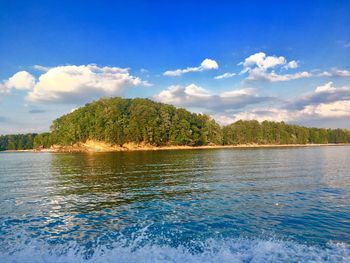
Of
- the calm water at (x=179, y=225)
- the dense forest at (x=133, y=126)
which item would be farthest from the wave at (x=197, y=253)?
the dense forest at (x=133, y=126)

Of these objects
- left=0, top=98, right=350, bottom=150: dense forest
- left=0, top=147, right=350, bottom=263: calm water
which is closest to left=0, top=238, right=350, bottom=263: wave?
left=0, top=147, right=350, bottom=263: calm water

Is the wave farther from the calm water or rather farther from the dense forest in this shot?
the dense forest

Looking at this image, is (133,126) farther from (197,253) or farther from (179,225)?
(197,253)

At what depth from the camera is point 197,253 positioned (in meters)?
11.8

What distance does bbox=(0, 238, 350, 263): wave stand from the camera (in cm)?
1117

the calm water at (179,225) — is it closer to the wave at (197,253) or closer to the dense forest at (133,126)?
the wave at (197,253)

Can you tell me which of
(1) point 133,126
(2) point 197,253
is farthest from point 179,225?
(1) point 133,126

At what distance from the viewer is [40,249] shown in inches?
490

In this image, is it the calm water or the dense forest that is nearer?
the calm water

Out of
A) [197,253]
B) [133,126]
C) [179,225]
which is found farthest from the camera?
[133,126]

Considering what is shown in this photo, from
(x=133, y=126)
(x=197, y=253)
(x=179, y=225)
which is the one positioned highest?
(x=133, y=126)

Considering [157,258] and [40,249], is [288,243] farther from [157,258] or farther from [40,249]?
[40,249]

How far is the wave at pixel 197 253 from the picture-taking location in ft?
36.7

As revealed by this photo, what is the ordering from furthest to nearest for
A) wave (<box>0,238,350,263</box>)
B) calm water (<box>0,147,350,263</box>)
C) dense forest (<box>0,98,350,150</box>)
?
dense forest (<box>0,98,350,150</box>) < calm water (<box>0,147,350,263</box>) < wave (<box>0,238,350,263</box>)
